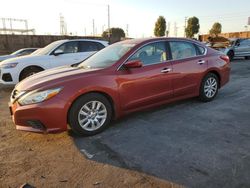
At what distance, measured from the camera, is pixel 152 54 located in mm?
5012

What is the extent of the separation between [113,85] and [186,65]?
1853 mm

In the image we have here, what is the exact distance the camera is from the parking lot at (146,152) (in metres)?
2.95

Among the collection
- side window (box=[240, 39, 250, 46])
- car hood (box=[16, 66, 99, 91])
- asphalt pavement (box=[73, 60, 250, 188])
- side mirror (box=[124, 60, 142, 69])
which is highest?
side window (box=[240, 39, 250, 46])

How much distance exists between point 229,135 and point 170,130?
2.98 feet

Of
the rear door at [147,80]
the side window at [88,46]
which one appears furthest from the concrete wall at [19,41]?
the rear door at [147,80]

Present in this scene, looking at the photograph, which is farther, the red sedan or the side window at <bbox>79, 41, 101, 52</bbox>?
the side window at <bbox>79, 41, 101, 52</bbox>

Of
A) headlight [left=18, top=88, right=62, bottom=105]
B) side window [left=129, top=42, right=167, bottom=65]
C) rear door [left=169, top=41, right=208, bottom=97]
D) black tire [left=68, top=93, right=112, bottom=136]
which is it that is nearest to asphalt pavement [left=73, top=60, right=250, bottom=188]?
black tire [left=68, top=93, right=112, bottom=136]

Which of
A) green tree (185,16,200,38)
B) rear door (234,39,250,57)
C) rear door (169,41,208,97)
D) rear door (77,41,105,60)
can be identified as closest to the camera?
rear door (169,41,208,97)

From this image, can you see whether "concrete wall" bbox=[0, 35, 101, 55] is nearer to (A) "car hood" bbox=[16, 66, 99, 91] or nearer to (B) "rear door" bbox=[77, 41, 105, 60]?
(B) "rear door" bbox=[77, 41, 105, 60]

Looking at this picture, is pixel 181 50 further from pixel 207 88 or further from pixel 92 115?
pixel 92 115

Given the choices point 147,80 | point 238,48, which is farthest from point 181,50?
point 238,48

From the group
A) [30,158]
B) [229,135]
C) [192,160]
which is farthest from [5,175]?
[229,135]

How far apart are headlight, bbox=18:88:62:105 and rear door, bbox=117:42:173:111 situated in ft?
3.65

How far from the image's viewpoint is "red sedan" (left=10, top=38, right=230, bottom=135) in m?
3.92
